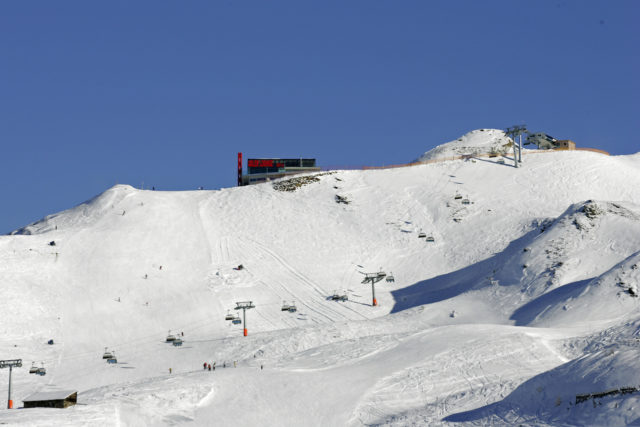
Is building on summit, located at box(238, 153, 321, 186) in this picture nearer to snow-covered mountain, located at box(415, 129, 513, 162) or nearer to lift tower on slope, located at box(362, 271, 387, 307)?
snow-covered mountain, located at box(415, 129, 513, 162)

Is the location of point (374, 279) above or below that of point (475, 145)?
below

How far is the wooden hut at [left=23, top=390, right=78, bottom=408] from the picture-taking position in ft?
170

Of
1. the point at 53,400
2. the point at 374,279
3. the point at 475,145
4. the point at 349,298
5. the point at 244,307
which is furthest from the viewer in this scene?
the point at 475,145

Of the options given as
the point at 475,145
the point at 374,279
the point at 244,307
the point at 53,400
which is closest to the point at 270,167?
the point at 475,145

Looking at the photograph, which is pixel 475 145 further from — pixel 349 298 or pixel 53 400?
pixel 53 400

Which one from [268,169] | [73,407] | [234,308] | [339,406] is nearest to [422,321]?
[234,308]

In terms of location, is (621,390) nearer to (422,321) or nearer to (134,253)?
(422,321)

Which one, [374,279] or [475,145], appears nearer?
[374,279]

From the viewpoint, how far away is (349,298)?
286 ft

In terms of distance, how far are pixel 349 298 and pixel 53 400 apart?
4027cm

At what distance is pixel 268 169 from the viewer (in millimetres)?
146125

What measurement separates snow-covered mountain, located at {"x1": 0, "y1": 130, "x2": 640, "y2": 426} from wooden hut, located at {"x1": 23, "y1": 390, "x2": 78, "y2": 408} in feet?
4.56

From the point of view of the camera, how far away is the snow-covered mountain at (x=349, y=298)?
51.4 metres

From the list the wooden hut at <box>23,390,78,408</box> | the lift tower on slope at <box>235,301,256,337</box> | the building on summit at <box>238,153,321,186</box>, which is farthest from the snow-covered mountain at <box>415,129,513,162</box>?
the wooden hut at <box>23,390,78,408</box>
